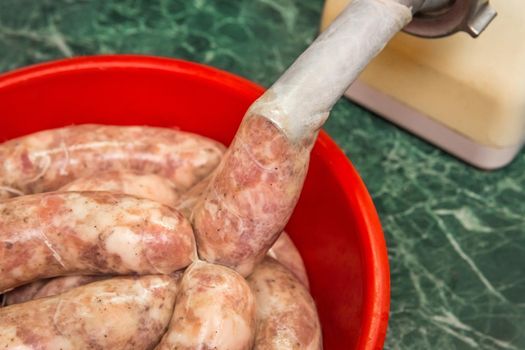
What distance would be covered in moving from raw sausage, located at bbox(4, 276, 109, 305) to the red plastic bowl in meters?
0.33

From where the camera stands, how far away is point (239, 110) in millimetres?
1227

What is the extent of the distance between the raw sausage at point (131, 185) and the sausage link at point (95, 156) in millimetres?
39

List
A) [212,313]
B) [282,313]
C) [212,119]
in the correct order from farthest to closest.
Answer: [212,119] → [282,313] → [212,313]

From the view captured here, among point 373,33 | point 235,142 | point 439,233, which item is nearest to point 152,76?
point 235,142

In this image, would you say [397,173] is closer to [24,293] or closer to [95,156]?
[95,156]

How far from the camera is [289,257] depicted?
122 centimetres

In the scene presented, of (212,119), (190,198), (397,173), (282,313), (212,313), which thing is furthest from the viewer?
(397,173)

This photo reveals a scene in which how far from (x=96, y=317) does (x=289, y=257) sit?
0.41 m

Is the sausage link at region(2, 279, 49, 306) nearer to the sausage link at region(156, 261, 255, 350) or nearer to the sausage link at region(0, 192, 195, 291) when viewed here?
the sausage link at region(0, 192, 195, 291)

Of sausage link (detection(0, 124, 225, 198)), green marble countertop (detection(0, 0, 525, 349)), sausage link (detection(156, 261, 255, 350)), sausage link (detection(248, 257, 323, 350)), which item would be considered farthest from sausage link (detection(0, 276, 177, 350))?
green marble countertop (detection(0, 0, 525, 349))

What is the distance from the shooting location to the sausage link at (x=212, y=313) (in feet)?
2.95

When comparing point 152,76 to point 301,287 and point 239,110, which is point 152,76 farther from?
point 301,287

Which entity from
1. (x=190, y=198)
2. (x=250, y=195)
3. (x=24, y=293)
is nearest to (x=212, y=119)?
(x=190, y=198)

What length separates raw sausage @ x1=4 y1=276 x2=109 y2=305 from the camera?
1.03 meters
